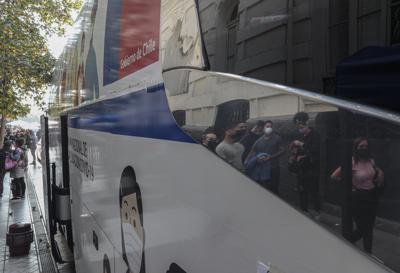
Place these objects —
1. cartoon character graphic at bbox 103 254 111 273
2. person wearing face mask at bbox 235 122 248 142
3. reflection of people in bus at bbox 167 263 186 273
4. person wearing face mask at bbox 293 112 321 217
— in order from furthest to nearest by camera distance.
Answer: cartoon character graphic at bbox 103 254 111 273
reflection of people in bus at bbox 167 263 186 273
person wearing face mask at bbox 235 122 248 142
person wearing face mask at bbox 293 112 321 217

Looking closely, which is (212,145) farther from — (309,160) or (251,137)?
(309,160)

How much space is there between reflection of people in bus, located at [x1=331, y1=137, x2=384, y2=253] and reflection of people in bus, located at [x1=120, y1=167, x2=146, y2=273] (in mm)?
1150

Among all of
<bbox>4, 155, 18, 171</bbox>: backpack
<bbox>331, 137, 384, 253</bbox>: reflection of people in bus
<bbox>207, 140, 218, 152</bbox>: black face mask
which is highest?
<bbox>207, 140, 218, 152</bbox>: black face mask

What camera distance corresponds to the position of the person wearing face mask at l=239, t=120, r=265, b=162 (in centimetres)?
104

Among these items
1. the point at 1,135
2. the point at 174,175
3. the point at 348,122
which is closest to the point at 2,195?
the point at 1,135

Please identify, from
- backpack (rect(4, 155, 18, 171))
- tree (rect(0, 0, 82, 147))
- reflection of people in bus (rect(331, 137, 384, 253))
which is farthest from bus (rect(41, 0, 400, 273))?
backpack (rect(4, 155, 18, 171))

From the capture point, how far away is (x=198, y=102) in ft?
4.36

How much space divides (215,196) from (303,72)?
43 centimetres

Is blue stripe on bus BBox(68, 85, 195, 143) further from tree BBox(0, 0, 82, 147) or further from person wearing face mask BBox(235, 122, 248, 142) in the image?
tree BBox(0, 0, 82, 147)

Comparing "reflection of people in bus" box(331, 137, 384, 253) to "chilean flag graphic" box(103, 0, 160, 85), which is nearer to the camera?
"reflection of people in bus" box(331, 137, 384, 253)

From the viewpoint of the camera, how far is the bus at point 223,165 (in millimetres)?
787

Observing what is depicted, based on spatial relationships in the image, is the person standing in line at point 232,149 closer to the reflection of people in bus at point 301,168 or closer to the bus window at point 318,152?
the bus window at point 318,152

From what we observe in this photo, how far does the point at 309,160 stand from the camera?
896 mm

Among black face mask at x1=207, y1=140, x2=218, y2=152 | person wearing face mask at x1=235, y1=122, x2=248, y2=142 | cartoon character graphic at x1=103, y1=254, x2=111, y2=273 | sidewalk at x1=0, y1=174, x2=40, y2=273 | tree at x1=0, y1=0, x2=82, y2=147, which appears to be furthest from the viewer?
tree at x1=0, y1=0, x2=82, y2=147
